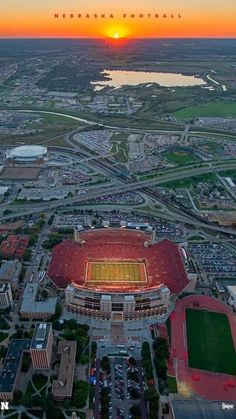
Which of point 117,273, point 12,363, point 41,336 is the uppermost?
point 117,273

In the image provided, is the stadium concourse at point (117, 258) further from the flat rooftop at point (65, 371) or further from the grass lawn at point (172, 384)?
the grass lawn at point (172, 384)

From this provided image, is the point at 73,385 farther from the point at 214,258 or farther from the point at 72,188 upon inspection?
the point at 72,188

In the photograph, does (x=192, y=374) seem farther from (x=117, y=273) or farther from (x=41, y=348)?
(x=117, y=273)

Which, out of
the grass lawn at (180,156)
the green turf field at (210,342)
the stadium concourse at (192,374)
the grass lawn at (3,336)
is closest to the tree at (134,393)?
the stadium concourse at (192,374)

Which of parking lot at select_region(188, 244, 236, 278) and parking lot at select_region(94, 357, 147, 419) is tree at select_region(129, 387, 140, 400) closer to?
parking lot at select_region(94, 357, 147, 419)

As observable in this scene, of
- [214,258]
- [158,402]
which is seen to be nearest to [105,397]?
[158,402]

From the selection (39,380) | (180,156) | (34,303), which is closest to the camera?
(39,380)

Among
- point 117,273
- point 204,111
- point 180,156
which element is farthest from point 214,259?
point 204,111

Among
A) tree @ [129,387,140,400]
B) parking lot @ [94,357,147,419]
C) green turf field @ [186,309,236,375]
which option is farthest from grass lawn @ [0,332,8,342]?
green turf field @ [186,309,236,375]
